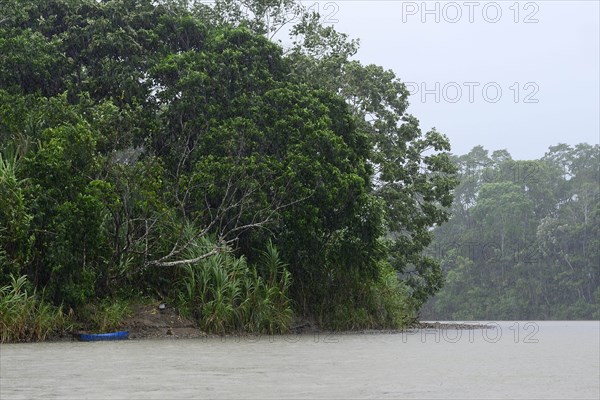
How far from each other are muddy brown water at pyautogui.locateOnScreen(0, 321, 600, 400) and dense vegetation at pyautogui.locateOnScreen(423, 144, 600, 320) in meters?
42.3

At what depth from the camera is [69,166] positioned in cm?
1769

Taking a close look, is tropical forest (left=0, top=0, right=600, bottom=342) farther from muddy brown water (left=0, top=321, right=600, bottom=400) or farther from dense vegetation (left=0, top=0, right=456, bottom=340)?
muddy brown water (left=0, top=321, right=600, bottom=400)

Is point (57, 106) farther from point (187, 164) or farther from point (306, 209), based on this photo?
point (306, 209)

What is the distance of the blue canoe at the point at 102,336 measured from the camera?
1692cm

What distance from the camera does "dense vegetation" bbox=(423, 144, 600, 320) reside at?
5766 centimetres

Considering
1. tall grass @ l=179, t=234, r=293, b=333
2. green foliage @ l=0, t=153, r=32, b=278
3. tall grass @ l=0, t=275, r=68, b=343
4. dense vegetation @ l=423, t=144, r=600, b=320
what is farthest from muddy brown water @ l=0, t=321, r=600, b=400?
dense vegetation @ l=423, t=144, r=600, b=320

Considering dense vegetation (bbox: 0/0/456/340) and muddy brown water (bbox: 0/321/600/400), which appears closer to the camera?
muddy brown water (bbox: 0/321/600/400)

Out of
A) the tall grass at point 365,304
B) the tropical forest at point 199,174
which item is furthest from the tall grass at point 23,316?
the tall grass at point 365,304

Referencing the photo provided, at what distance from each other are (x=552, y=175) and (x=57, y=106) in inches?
2062

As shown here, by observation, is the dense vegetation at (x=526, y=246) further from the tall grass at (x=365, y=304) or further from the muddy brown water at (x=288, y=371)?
the muddy brown water at (x=288, y=371)

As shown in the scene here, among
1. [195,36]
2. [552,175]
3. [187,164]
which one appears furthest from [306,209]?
[552,175]

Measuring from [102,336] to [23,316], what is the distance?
160cm

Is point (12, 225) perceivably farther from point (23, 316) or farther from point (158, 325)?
point (158, 325)

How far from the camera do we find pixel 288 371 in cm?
1048
